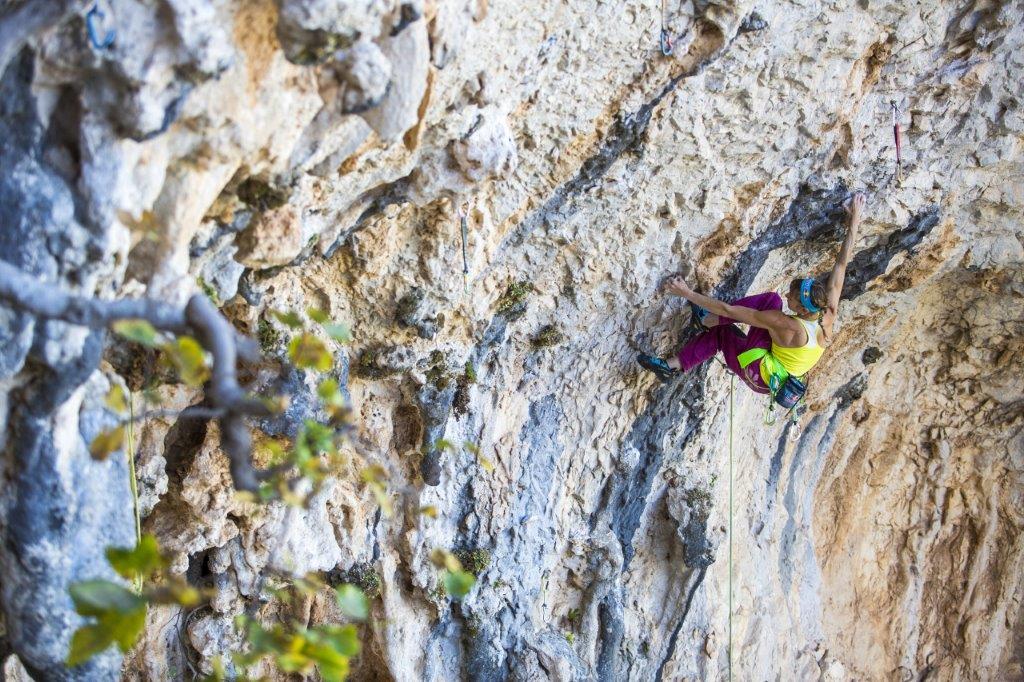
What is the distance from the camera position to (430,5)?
283 centimetres

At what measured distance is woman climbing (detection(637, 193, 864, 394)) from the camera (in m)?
4.68

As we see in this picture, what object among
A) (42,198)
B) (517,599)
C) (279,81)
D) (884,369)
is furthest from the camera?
(884,369)

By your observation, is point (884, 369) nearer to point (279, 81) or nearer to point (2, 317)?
point (279, 81)

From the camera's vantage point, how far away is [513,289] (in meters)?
4.70

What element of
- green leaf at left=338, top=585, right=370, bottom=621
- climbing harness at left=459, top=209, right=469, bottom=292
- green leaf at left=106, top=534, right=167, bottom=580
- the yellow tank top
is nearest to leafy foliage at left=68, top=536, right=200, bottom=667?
green leaf at left=106, top=534, right=167, bottom=580

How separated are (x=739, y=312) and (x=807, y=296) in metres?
0.34

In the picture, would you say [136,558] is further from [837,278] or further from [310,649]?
[837,278]

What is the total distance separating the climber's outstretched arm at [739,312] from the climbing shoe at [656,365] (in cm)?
48

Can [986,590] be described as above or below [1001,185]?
below

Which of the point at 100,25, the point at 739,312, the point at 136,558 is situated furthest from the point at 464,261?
the point at 136,558

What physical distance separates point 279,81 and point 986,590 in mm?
7934

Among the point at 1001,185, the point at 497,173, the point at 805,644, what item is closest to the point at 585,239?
the point at 497,173

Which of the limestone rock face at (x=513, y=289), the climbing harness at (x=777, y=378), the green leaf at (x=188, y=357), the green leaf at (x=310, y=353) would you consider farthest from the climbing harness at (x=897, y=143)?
the green leaf at (x=188, y=357)

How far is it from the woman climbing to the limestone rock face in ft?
0.57
